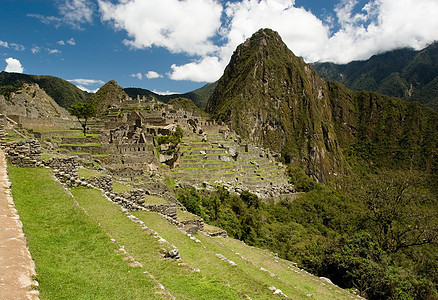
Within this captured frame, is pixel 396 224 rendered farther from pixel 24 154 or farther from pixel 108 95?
pixel 108 95

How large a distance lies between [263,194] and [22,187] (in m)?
39.2

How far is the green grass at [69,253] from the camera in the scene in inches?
176

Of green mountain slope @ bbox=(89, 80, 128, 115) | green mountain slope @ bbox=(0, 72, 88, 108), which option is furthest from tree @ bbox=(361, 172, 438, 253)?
green mountain slope @ bbox=(0, 72, 88, 108)

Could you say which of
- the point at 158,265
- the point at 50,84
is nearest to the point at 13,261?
the point at 158,265

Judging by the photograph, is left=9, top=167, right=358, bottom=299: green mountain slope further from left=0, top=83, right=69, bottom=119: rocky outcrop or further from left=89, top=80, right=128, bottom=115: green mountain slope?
left=89, top=80, right=128, bottom=115: green mountain slope

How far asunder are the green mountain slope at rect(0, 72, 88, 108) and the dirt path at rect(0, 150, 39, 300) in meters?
134

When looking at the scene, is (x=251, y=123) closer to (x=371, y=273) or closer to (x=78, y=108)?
(x=78, y=108)

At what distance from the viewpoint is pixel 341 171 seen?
178 meters

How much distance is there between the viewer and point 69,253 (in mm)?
5582

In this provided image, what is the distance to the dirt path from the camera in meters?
3.67

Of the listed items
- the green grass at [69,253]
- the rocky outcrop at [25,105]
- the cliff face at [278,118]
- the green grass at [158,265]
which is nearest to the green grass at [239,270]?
the green grass at [158,265]

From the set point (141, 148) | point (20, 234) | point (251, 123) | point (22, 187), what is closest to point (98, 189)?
point (22, 187)

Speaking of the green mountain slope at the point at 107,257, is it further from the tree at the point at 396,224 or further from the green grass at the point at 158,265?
the tree at the point at 396,224

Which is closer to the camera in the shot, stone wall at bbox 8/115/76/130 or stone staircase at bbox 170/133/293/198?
stone wall at bbox 8/115/76/130
